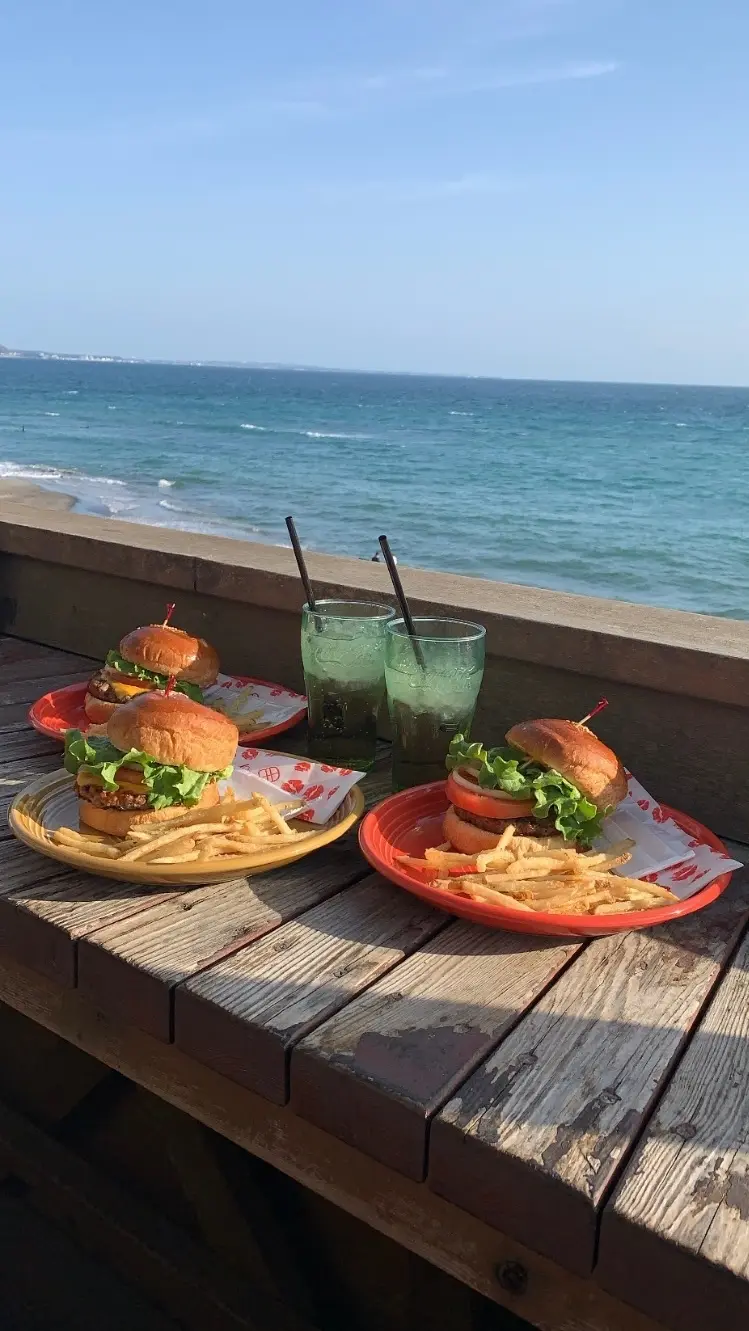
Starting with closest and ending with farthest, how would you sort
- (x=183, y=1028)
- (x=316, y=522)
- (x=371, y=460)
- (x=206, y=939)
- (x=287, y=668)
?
(x=183, y=1028), (x=206, y=939), (x=287, y=668), (x=316, y=522), (x=371, y=460)

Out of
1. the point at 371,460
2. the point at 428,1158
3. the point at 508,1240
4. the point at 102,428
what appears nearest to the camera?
the point at 428,1158

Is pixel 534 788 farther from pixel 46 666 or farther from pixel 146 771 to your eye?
pixel 46 666

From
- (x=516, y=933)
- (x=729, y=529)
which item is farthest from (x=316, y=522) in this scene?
(x=516, y=933)

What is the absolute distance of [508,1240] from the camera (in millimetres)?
1493

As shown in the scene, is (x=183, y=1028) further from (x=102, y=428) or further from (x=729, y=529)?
(x=102, y=428)

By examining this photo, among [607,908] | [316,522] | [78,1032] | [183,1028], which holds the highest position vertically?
[607,908]

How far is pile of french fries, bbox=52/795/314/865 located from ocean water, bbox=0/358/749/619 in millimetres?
16184

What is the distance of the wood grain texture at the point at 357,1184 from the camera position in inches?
58.1

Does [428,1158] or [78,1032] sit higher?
[428,1158]

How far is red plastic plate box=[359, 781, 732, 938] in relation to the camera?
183 centimetres

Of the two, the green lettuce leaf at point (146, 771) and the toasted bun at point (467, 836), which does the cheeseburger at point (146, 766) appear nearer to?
the green lettuce leaf at point (146, 771)

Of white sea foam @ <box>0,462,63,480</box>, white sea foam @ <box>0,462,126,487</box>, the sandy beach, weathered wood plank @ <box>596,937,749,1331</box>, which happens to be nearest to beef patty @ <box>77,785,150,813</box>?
weathered wood plank @ <box>596,937,749,1331</box>

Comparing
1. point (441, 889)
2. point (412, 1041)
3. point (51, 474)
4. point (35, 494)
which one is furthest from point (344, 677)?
point (51, 474)

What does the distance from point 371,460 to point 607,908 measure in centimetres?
4092
